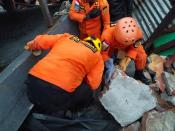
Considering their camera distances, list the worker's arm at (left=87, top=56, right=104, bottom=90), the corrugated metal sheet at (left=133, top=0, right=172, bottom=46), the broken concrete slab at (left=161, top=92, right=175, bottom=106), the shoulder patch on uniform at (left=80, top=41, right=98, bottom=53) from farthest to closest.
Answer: the corrugated metal sheet at (left=133, top=0, right=172, bottom=46) < the broken concrete slab at (left=161, top=92, right=175, bottom=106) < the worker's arm at (left=87, top=56, right=104, bottom=90) < the shoulder patch on uniform at (left=80, top=41, right=98, bottom=53)

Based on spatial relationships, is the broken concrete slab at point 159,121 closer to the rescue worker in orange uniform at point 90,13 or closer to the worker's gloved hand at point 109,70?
the worker's gloved hand at point 109,70

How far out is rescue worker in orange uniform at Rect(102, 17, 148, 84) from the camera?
439 cm

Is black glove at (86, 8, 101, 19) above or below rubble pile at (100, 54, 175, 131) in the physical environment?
above

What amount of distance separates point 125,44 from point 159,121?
107 cm

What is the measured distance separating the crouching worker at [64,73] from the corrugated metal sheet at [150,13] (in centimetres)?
193

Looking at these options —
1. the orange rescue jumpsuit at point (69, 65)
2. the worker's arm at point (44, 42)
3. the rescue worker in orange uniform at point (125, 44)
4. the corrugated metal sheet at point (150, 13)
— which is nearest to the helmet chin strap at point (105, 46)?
the rescue worker in orange uniform at point (125, 44)

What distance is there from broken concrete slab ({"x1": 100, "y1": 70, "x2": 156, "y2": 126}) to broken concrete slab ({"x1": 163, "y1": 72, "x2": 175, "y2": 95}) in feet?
1.21

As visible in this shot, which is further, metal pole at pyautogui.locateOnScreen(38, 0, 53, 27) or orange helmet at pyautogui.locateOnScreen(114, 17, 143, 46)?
metal pole at pyautogui.locateOnScreen(38, 0, 53, 27)

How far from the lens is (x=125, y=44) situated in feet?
14.9

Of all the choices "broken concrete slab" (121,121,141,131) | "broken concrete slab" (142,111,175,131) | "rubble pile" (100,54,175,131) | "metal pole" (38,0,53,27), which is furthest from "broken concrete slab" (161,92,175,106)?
"metal pole" (38,0,53,27)

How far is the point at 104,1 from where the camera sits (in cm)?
518

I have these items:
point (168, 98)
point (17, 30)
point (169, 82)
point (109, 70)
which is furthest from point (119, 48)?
point (17, 30)

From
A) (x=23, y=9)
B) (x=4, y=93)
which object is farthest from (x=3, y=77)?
(x=23, y=9)

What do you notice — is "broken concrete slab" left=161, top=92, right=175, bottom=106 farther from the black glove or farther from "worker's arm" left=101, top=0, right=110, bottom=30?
the black glove
